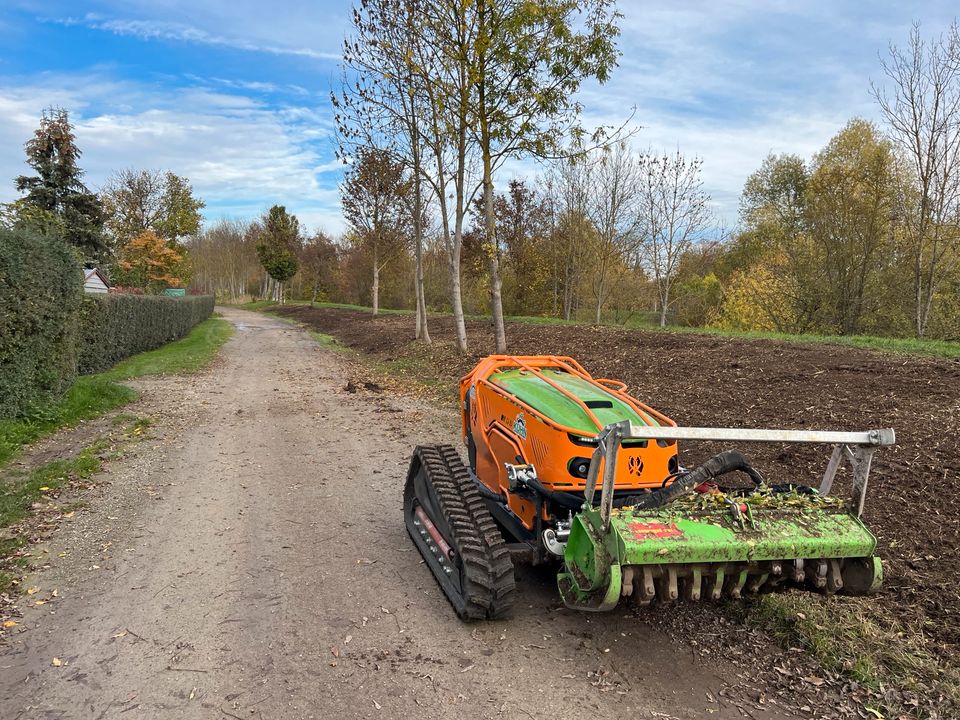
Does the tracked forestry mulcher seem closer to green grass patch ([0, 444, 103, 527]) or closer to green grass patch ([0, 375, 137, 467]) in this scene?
green grass patch ([0, 444, 103, 527])

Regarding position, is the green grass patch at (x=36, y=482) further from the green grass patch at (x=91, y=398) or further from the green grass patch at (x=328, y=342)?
the green grass patch at (x=328, y=342)

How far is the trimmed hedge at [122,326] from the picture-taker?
44.0 ft

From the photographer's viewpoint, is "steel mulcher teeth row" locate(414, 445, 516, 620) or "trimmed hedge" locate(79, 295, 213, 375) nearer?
"steel mulcher teeth row" locate(414, 445, 516, 620)

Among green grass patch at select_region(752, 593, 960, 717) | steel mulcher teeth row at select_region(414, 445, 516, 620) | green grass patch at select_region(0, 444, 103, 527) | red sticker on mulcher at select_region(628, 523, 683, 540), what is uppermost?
red sticker on mulcher at select_region(628, 523, 683, 540)

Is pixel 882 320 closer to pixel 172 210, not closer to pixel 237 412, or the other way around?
pixel 237 412

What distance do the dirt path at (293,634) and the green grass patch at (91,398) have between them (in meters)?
2.21

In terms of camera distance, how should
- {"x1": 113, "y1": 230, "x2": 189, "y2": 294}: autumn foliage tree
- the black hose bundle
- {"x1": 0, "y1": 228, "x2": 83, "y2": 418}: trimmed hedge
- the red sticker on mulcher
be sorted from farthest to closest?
{"x1": 113, "y1": 230, "x2": 189, "y2": 294}: autumn foliage tree → {"x1": 0, "y1": 228, "x2": 83, "y2": 418}: trimmed hedge → the black hose bundle → the red sticker on mulcher

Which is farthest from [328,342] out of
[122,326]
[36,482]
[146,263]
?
[146,263]

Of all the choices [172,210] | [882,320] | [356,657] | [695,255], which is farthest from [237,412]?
[172,210]

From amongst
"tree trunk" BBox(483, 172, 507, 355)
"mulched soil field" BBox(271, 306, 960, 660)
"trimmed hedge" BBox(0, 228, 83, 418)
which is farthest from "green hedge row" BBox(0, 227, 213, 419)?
"tree trunk" BBox(483, 172, 507, 355)

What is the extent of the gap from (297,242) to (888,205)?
43699 millimetres

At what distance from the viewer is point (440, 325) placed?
24312 mm

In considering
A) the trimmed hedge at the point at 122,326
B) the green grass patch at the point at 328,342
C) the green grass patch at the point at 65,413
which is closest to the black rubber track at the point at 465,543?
the green grass patch at the point at 65,413

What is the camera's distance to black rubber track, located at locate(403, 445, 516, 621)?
3494 millimetres
